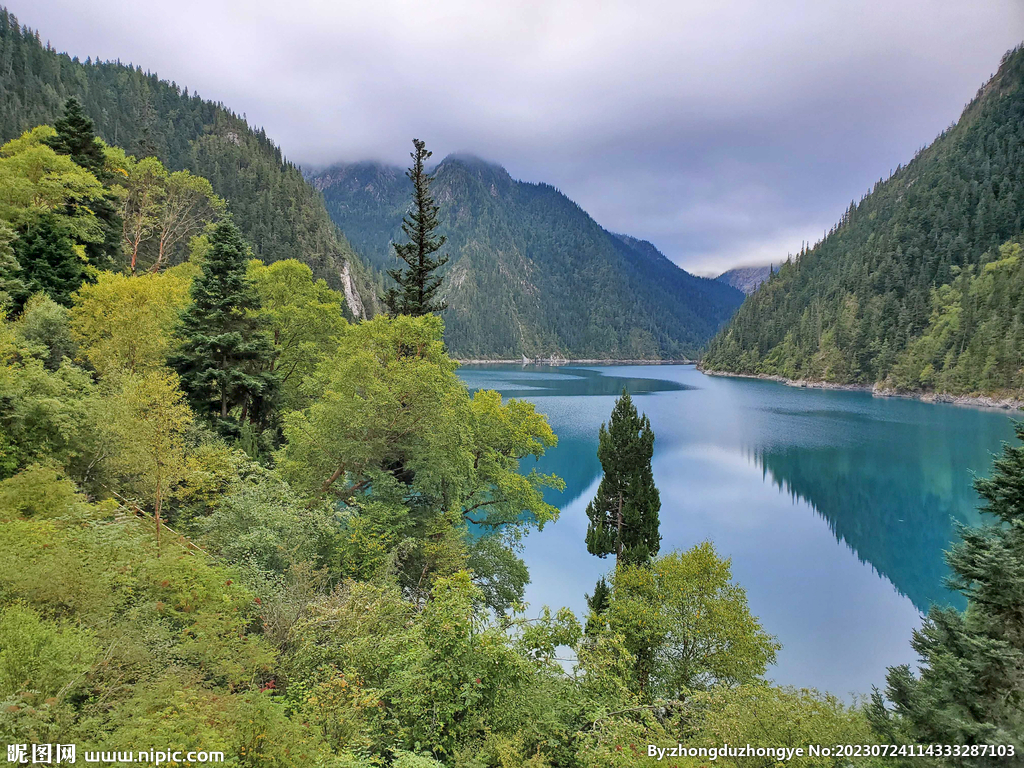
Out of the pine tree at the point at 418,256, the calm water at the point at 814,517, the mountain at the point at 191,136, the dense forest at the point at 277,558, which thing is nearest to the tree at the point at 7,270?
the dense forest at the point at 277,558

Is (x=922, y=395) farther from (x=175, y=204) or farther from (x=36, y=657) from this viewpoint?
(x=175, y=204)

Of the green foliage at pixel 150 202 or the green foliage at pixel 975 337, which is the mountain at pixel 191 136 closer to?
the green foliage at pixel 150 202

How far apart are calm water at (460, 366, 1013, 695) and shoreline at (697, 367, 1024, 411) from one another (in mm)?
12254

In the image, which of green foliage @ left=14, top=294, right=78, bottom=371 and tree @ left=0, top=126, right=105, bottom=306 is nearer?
green foliage @ left=14, top=294, right=78, bottom=371

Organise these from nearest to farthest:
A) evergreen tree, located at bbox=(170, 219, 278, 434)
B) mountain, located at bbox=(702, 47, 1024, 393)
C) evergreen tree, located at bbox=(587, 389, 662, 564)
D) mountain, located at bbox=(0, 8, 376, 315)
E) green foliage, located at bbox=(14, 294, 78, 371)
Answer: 1. green foliage, located at bbox=(14, 294, 78, 371)
2. evergreen tree, located at bbox=(170, 219, 278, 434)
3. evergreen tree, located at bbox=(587, 389, 662, 564)
4. mountain, located at bbox=(0, 8, 376, 315)
5. mountain, located at bbox=(702, 47, 1024, 393)

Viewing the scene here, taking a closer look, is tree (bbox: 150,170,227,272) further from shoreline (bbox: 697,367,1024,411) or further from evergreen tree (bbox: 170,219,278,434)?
shoreline (bbox: 697,367,1024,411)

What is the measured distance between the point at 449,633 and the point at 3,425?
467 inches

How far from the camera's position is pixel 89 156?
2470 cm

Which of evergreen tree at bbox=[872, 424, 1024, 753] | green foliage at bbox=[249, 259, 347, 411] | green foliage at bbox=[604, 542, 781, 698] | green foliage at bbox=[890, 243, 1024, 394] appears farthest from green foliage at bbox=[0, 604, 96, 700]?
green foliage at bbox=[890, 243, 1024, 394]

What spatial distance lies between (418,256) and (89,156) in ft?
62.2

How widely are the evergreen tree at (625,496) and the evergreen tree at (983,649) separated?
12441 mm

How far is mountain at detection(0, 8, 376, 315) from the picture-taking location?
70.2m

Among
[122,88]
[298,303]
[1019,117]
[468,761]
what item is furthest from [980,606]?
[1019,117]

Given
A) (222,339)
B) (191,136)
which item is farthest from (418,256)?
(191,136)
